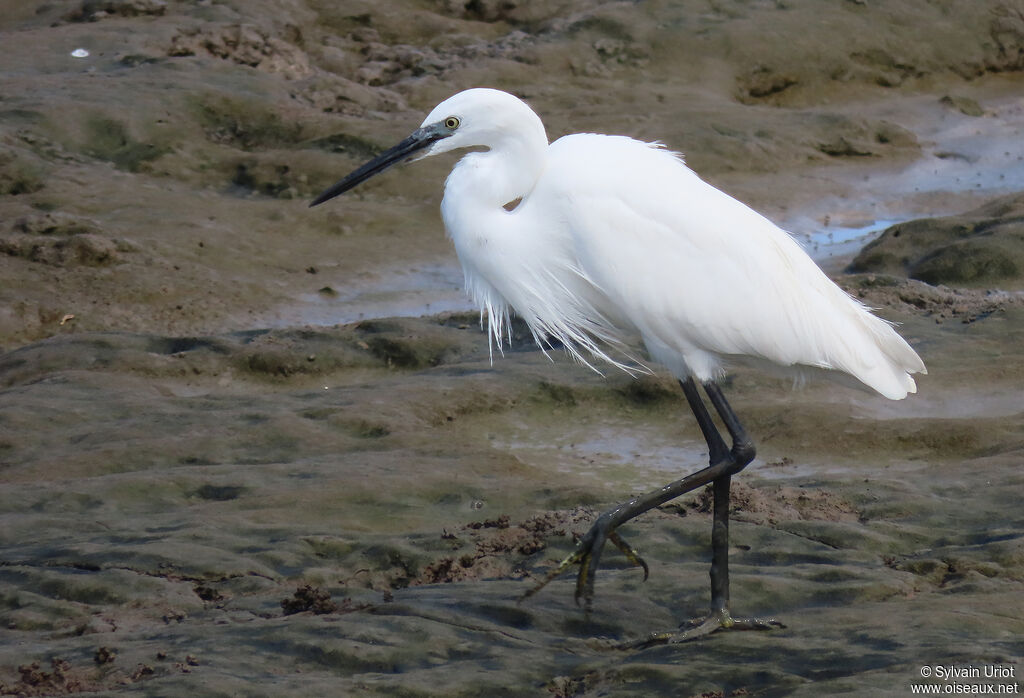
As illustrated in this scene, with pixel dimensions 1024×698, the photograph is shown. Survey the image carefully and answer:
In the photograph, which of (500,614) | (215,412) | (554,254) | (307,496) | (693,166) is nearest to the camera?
(500,614)

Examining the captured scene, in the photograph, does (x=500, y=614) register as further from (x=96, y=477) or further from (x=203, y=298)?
(x=203, y=298)

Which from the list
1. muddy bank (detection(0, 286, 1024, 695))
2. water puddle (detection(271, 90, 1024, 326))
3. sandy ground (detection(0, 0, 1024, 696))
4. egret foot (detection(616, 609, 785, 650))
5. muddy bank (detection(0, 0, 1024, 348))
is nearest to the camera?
muddy bank (detection(0, 286, 1024, 695))

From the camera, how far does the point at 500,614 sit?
3.89m

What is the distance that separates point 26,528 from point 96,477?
23.7 inches

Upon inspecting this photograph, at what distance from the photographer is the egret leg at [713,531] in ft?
12.7

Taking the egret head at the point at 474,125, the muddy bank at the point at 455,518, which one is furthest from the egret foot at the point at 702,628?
the egret head at the point at 474,125

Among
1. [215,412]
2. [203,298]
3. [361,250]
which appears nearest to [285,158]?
[361,250]

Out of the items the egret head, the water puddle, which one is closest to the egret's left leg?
the egret head

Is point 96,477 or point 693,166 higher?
point 693,166

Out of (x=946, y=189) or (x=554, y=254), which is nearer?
(x=554, y=254)

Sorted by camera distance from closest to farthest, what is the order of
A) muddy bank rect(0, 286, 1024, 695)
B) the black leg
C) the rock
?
muddy bank rect(0, 286, 1024, 695) < the black leg < the rock

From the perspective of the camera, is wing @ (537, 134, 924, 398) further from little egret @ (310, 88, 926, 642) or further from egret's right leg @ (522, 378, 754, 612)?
egret's right leg @ (522, 378, 754, 612)

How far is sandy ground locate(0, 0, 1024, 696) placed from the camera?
3.59 m

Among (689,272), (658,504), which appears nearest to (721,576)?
(658,504)
